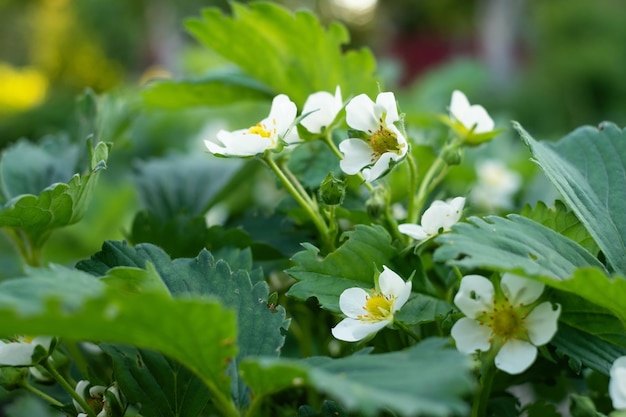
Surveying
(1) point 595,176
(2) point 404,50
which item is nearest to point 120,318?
(1) point 595,176

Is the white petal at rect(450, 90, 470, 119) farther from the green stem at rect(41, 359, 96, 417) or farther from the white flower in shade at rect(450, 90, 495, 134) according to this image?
the green stem at rect(41, 359, 96, 417)

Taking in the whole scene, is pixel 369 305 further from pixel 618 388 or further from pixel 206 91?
pixel 206 91

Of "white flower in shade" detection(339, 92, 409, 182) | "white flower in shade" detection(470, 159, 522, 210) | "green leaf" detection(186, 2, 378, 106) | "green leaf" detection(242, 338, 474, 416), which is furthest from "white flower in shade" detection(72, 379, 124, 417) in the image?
"white flower in shade" detection(470, 159, 522, 210)

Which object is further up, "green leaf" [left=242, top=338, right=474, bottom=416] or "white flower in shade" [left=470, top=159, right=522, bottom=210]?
"green leaf" [left=242, top=338, right=474, bottom=416]

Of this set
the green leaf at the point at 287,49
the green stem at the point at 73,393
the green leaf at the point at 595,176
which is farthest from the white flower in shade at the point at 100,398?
the green leaf at the point at 287,49

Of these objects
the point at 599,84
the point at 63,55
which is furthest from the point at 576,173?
the point at 63,55

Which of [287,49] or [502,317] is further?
[287,49]

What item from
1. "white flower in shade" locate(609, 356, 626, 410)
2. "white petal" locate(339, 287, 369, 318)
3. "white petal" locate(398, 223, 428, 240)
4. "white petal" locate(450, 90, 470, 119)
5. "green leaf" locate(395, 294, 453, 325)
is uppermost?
"white petal" locate(398, 223, 428, 240)

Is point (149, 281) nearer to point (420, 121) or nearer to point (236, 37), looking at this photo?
point (236, 37)
